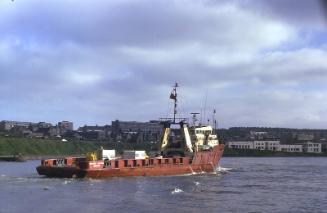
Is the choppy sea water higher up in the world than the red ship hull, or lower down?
lower down

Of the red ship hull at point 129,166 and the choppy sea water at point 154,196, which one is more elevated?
the red ship hull at point 129,166

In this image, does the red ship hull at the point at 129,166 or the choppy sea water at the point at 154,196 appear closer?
the choppy sea water at the point at 154,196

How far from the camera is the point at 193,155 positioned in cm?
8406

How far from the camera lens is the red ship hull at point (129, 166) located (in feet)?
224

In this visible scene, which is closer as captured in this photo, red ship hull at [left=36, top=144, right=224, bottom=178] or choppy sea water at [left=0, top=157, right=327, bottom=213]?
choppy sea water at [left=0, top=157, right=327, bottom=213]

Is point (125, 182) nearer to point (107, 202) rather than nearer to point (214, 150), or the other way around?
point (107, 202)

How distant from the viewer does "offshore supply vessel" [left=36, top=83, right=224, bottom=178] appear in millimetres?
68875

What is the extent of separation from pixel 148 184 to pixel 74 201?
17.9 metres

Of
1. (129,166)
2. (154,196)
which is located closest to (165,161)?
(129,166)

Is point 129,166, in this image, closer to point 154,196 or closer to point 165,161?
point 165,161

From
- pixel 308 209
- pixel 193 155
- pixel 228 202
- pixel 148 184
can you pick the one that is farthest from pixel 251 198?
pixel 193 155

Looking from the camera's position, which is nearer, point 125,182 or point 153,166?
point 125,182

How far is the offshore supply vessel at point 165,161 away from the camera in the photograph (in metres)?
68.9

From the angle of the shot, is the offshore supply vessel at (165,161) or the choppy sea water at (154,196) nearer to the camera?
the choppy sea water at (154,196)
